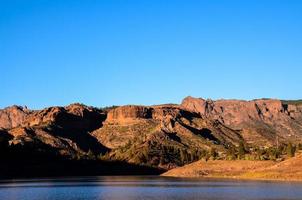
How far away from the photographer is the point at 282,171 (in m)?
175

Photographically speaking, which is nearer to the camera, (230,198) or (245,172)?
(230,198)

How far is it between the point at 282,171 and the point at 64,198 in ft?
326

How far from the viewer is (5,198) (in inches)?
3706

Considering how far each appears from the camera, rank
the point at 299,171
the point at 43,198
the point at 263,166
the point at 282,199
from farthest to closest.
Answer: the point at 263,166 < the point at 299,171 < the point at 43,198 < the point at 282,199

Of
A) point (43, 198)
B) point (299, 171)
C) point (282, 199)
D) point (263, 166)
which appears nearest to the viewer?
point (282, 199)

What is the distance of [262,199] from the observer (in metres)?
87.6

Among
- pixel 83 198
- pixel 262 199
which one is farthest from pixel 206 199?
pixel 83 198

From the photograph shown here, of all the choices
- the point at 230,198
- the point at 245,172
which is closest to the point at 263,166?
the point at 245,172

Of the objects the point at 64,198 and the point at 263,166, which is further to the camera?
the point at 263,166

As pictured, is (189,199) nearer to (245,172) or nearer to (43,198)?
(43,198)

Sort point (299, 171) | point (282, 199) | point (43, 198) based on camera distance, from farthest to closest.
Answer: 1. point (299, 171)
2. point (43, 198)
3. point (282, 199)

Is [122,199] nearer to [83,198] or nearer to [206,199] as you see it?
[83,198]

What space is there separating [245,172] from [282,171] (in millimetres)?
25544

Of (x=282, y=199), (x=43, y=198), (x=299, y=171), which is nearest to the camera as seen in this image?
(x=282, y=199)
